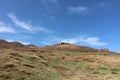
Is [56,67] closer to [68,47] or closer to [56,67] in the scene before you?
[56,67]

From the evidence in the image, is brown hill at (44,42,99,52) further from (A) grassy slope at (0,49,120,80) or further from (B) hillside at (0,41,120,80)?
(A) grassy slope at (0,49,120,80)

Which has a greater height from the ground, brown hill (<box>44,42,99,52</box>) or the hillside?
brown hill (<box>44,42,99,52</box>)

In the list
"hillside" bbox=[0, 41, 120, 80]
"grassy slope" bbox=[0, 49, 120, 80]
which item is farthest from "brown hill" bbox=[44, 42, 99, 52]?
"grassy slope" bbox=[0, 49, 120, 80]

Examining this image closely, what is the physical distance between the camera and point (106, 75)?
24.0 meters

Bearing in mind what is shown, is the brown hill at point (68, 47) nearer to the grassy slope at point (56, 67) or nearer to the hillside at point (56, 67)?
the hillside at point (56, 67)

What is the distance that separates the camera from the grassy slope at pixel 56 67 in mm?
20095

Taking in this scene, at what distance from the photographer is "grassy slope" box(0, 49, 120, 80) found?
20.1 metres

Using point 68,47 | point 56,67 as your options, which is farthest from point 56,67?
point 68,47

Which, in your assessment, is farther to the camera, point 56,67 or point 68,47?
point 68,47

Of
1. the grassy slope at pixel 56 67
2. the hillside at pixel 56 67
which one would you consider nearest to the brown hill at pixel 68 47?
the hillside at pixel 56 67

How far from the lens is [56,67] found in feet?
83.7

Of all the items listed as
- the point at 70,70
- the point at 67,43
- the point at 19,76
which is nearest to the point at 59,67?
the point at 70,70

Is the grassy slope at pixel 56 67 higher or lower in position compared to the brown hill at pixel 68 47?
lower

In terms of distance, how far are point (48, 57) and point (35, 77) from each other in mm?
9340
